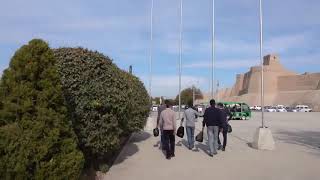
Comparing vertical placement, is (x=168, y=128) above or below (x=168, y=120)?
below

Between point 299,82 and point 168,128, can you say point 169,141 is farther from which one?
point 299,82

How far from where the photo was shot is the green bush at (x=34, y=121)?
617 cm

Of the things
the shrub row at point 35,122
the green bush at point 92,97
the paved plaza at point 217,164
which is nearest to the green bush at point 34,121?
the shrub row at point 35,122

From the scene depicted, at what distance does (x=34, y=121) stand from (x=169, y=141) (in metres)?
7.31

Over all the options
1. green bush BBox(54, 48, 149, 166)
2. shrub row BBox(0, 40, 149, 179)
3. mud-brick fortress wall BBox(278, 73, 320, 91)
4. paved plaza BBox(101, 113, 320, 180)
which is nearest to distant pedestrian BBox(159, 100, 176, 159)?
paved plaza BBox(101, 113, 320, 180)

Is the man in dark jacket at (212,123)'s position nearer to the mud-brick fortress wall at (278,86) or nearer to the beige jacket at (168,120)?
the beige jacket at (168,120)

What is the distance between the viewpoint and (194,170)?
11203 mm

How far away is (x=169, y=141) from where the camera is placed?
43.6ft

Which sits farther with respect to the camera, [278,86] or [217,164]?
[278,86]

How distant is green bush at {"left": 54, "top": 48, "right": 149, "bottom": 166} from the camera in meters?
A: 8.99

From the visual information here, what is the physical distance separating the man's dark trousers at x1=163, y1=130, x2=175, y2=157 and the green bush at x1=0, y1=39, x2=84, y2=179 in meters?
6.65

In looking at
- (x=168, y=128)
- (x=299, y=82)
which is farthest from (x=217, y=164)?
(x=299, y=82)

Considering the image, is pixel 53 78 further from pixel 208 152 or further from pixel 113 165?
pixel 208 152

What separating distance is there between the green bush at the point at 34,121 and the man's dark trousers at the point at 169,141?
→ 6.65 meters
